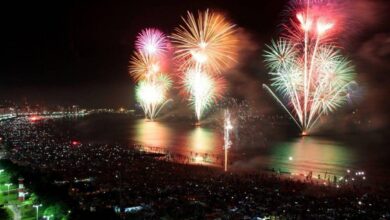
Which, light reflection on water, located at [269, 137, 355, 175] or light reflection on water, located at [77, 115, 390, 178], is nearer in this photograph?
light reflection on water, located at [269, 137, 355, 175]

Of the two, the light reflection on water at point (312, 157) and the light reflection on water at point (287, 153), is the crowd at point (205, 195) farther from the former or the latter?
the light reflection on water at point (312, 157)

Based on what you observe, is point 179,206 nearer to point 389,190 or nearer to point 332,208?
point 332,208

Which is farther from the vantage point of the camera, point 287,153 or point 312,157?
point 287,153

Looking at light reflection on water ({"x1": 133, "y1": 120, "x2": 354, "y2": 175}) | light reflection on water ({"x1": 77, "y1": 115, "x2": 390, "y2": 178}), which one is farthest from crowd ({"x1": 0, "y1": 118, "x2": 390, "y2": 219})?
light reflection on water ({"x1": 133, "y1": 120, "x2": 354, "y2": 175})

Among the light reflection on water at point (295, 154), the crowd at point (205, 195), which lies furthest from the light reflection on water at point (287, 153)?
the crowd at point (205, 195)

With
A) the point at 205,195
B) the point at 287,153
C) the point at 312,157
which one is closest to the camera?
the point at 205,195

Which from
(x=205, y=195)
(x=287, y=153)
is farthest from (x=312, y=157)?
(x=205, y=195)

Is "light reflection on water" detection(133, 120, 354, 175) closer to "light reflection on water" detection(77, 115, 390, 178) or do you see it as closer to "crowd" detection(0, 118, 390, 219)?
"light reflection on water" detection(77, 115, 390, 178)

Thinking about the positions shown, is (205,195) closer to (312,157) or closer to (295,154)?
(312,157)

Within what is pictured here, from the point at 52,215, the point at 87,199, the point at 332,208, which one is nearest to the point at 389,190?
the point at 332,208

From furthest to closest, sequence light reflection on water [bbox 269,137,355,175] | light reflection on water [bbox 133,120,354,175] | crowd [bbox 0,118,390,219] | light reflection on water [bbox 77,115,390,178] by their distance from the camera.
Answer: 1. light reflection on water [bbox 133,120,354,175]
2. light reflection on water [bbox 77,115,390,178]
3. light reflection on water [bbox 269,137,355,175]
4. crowd [bbox 0,118,390,219]

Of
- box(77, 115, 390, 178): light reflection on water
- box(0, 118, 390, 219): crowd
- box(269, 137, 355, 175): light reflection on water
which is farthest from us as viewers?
box(77, 115, 390, 178): light reflection on water
